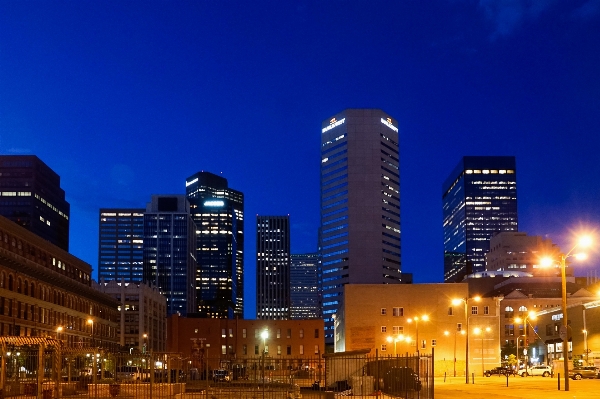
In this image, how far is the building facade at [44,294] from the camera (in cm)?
7856

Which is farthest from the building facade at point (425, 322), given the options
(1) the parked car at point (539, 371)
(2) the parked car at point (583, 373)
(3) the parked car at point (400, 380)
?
(3) the parked car at point (400, 380)

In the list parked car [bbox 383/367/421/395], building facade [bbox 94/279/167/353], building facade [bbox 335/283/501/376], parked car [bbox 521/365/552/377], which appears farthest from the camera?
building facade [bbox 94/279/167/353]

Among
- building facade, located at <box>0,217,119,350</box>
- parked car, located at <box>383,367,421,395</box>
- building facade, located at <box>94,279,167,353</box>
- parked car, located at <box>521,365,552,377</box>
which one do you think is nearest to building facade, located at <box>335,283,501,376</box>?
parked car, located at <box>521,365,552,377</box>

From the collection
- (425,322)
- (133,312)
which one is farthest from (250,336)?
(425,322)

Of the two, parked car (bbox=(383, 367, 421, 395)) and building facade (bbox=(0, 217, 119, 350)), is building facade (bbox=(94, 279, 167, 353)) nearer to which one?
building facade (bbox=(0, 217, 119, 350))

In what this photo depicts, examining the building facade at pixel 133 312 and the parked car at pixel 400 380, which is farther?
the building facade at pixel 133 312

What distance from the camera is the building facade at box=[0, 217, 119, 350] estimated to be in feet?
258

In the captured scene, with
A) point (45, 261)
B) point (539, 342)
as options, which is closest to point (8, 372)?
point (45, 261)

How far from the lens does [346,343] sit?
381ft

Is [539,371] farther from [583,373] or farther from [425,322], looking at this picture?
[425,322]

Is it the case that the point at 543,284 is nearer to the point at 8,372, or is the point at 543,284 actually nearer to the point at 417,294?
the point at 417,294

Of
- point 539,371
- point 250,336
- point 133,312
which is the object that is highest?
point 133,312

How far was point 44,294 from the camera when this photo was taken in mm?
91375

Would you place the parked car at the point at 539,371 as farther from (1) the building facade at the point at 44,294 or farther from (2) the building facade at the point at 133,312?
(2) the building facade at the point at 133,312
